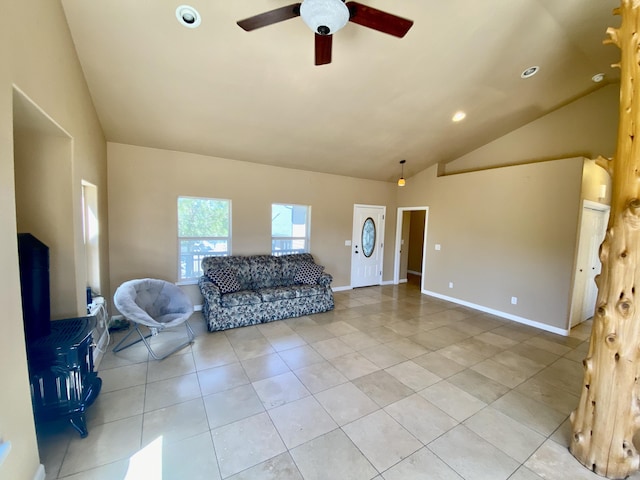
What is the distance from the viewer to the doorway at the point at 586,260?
402 centimetres

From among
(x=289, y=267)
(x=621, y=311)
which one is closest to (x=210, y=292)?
(x=289, y=267)

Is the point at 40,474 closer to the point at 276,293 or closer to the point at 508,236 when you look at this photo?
the point at 276,293

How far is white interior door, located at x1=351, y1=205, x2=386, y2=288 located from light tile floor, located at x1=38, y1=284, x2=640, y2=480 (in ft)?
8.69

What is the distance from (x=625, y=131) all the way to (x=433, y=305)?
13.3ft

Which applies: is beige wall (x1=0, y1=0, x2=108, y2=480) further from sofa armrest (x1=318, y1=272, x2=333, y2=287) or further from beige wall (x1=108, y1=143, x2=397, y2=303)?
sofa armrest (x1=318, y1=272, x2=333, y2=287)

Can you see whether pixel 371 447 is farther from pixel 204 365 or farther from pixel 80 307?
pixel 80 307

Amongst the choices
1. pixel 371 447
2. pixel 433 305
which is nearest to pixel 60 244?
pixel 371 447

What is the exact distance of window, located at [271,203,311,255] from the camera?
17.0 ft

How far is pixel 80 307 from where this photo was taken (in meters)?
2.32

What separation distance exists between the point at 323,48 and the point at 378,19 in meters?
0.43

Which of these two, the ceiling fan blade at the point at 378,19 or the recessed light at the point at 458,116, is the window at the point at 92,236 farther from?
the recessed light at the point at 458,116

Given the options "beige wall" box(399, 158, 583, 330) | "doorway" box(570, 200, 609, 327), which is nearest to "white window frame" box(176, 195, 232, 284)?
"beige wall" box(399, 158, 583, 330)

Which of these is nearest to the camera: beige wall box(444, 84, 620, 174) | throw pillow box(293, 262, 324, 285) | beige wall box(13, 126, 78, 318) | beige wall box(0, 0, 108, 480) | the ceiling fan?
beige wall box(0, 0, 108, 480)

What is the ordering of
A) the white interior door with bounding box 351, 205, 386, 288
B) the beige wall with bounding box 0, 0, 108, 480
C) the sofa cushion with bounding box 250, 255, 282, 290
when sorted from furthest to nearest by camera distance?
the white interior door with bounding box 351, 205, 386, 288
the sofa cushion with bounding box 250, 255, 282, 290
the beige wall with bounding box 0, 0, 108, 480
